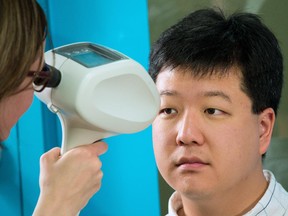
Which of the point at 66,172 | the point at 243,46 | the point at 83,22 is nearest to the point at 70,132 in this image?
the point at 66,172

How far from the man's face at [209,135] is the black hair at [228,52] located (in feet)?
0.10

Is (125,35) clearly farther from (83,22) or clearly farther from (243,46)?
(243,46)

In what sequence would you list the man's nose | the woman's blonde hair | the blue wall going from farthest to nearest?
1. the blue wall
2. the man's nose
3. the woman's blonde hair

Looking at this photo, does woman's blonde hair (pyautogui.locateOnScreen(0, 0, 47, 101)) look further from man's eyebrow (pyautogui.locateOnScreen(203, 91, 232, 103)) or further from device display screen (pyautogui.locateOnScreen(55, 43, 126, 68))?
man's eyebrow (pyautogui.locateOnScreen(203, 91, 232, 103))

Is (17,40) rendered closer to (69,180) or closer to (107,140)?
(69,180)

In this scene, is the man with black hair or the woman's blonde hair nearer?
the woman's blonde hair

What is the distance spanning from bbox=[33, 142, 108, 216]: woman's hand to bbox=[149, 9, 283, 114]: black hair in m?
0.33

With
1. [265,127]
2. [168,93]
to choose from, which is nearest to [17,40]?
[168,93]

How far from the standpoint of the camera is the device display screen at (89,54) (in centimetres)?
98

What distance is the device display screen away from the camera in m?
0.98

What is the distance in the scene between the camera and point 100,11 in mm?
1879

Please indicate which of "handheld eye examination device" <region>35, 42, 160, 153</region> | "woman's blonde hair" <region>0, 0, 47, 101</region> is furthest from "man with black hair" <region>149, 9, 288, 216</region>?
"woman's blonde hair" <region>0, 0, 47, 101</region>

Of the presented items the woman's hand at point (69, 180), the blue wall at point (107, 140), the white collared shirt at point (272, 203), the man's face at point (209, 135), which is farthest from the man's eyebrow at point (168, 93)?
the blue wall at point (107, 140)

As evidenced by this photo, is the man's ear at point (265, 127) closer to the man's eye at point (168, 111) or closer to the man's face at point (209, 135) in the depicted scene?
the man's face at point (209, 135)
